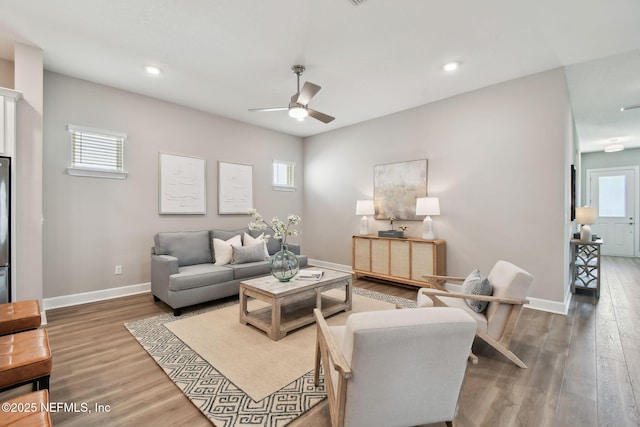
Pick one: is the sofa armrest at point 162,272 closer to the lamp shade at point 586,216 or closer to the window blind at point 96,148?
the window blind at point 96,148

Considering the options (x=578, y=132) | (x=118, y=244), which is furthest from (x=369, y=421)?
(x=578, y=132)

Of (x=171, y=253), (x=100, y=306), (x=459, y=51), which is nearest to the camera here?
(x=459, y=51)

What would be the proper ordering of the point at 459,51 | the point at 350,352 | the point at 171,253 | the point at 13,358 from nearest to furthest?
the point at 350,352, the point at 13,358, the point at 459,51, the point at 171,253

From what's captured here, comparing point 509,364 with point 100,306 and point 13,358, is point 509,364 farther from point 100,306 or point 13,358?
point 100,306

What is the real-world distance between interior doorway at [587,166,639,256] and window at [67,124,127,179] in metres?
10.8

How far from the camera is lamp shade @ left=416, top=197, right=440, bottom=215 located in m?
4.28

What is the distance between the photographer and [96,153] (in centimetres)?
386

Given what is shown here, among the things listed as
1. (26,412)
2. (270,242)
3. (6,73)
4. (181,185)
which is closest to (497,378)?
(26,412)

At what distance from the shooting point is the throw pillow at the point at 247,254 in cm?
411

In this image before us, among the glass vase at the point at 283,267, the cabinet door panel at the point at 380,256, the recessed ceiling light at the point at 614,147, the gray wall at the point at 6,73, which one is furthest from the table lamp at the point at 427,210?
the recessed ceiling light at the point at 614,147

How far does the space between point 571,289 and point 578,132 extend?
382cm

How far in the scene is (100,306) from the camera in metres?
3.62

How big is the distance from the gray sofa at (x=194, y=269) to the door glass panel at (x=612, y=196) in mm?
8521

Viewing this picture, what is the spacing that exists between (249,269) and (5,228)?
2487 millimetres
